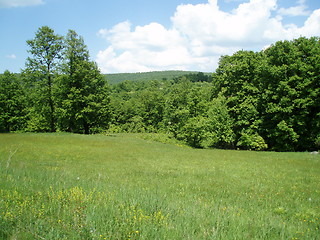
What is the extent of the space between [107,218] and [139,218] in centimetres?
68

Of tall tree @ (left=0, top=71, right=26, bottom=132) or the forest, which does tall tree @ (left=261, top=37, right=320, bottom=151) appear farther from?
tall tree @ (left=0, top=71, right=26, bottom=132)

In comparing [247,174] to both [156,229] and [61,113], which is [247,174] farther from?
[61,113]

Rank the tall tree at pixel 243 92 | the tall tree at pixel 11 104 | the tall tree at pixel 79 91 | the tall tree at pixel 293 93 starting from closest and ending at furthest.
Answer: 1. the tall tree at pixel 293 93
2. the tall tree at pixel 243 92
3. the tall tree at pixel 79 91
4. the tall tree at pixel 11 104

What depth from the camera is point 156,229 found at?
173 inches

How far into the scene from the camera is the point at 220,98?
38.9 meters

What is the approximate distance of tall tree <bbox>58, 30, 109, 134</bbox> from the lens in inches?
1731

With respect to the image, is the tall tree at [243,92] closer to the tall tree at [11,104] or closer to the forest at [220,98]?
the forest at [220,98]

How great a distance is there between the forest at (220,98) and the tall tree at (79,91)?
0.19 metres

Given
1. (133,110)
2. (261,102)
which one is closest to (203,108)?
(261,102)

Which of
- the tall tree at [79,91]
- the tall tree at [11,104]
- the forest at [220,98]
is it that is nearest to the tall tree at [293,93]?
the forest at [220,98]

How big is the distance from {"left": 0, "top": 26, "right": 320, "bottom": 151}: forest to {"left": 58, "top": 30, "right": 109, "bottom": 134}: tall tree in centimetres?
19

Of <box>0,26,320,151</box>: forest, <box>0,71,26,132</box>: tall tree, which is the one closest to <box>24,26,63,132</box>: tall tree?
<box>0,26,320,151</box>: forest

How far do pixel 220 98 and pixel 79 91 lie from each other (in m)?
26.7

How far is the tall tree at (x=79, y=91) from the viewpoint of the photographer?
4397 cm
